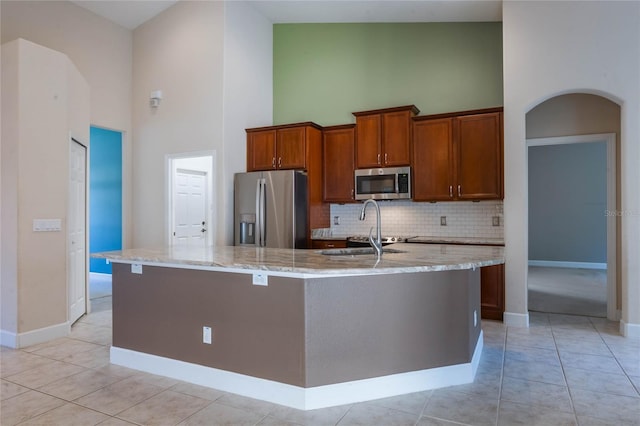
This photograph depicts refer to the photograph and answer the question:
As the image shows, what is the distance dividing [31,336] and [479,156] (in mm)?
4983

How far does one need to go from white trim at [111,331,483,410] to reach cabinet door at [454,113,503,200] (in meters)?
2.16

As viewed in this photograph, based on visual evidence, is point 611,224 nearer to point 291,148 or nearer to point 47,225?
point 291,148

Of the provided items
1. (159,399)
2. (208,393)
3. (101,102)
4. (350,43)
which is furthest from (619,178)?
(101,102)

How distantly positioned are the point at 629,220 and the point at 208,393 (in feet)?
13.7

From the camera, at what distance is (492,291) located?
14.4 ft

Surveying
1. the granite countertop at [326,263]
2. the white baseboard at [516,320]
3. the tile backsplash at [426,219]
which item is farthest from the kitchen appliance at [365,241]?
the granite countertop at [326,263]

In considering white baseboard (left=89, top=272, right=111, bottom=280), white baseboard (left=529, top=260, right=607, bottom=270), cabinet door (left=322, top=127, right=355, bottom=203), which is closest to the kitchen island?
cabinet door (left=322, top=127, right=355, bottom=203)

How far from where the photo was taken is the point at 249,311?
103 inches

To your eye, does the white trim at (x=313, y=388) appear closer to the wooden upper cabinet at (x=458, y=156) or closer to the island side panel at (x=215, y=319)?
the island side panel at (x=215, y=319)

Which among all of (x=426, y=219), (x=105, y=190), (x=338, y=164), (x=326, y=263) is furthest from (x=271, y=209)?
(x=105, y=190)

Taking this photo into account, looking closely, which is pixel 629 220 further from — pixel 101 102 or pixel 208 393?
pixel 101 102

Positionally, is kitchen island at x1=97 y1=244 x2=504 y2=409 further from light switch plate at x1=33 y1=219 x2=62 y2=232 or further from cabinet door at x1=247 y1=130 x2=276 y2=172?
cabinet door at x1=247 y1=130 x2=276 y2=172

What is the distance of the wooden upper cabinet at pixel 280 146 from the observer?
520cm

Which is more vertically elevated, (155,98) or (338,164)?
(155,98)
